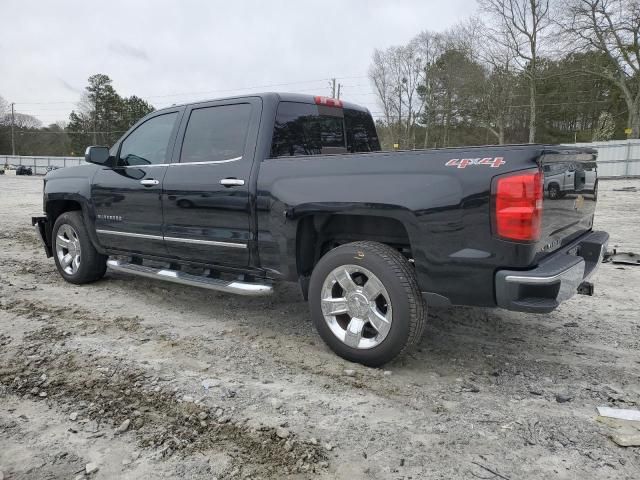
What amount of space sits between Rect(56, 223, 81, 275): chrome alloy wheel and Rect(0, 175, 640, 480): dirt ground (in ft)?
2.69

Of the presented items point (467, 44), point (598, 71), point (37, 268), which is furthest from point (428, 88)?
point (37, 268)

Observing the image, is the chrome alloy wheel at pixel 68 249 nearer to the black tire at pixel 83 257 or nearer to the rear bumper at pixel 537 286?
the black tire at pixel 83 257

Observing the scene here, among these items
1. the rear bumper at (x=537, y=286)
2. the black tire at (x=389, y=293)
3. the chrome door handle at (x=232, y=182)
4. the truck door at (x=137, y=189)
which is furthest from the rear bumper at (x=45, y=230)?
the rear bumper at (x=537, y=286)

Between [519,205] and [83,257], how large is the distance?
4662mm

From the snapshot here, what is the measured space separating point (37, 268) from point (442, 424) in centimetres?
582

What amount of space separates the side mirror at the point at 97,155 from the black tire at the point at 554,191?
162 inches

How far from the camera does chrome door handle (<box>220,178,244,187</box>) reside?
3960mm

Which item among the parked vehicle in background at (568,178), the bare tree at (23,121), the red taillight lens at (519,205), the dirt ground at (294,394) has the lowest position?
the dirt ground at (294,394)

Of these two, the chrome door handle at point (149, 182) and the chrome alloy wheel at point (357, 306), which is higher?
the chrome door handle at point (149, 182)

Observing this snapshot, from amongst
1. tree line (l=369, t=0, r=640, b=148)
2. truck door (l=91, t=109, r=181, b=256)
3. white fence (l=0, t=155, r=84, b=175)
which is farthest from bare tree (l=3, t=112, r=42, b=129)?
truck door (l=91, t=109, r=181, b=256)

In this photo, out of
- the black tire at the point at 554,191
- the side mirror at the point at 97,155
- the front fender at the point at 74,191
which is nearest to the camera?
the black tire at the point at 554,191

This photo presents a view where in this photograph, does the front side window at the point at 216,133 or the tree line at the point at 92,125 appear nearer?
the front side window at the point at 216,133

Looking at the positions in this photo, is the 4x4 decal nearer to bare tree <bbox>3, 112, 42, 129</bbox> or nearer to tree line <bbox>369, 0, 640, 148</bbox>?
tree line <bbox>369, 0, 640, 148</bbox>

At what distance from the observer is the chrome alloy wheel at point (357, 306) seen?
333 cm
